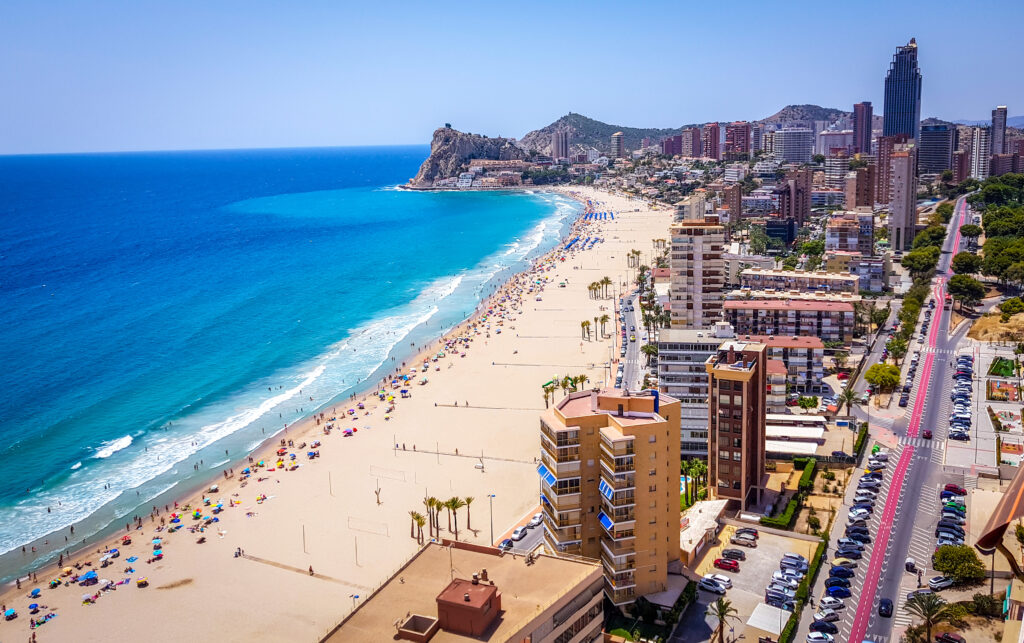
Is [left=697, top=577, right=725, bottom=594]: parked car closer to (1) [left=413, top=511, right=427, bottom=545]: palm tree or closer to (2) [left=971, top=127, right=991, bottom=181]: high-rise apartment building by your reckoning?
(1) [left=413, top=511, right=427, bottom=545]: palm tree

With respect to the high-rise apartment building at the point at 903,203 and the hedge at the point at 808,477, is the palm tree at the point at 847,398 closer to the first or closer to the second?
the hedge at the point at 808,477

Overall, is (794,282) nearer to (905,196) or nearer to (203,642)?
(905,196)

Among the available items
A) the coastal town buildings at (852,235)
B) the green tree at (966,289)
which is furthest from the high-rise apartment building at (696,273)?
the coastal town buildings at (852,235)

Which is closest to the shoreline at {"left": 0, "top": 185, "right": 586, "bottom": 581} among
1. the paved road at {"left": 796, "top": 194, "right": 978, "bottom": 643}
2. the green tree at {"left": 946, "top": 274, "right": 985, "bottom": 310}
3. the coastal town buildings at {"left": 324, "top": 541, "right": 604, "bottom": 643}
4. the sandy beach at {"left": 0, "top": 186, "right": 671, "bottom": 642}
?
the sandy beach at {"left": 0, "top": 186, "right": 671, "bottom": 642}

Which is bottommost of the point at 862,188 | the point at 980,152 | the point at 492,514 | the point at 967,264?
the point at 492,514

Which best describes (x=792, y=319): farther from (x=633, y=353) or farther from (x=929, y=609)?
(x=929, y=609)

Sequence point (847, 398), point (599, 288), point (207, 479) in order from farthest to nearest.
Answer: point (599, 288), point (847, 398), point (207, 479)

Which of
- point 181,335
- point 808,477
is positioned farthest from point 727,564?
point 181,335
